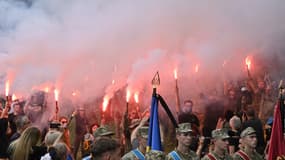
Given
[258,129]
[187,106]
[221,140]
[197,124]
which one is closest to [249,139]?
[221,140]

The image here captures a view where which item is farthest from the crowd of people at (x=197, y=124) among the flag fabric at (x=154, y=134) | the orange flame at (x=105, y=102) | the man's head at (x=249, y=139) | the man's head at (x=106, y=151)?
the man's head at (x=106, y=151)

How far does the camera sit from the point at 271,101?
24.3ft

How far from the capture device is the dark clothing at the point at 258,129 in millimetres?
6445

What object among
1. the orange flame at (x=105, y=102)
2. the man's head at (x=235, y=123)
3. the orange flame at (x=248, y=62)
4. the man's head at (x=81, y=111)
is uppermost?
the orange flame at (x=248, y=62)

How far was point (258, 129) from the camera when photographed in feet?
21.8

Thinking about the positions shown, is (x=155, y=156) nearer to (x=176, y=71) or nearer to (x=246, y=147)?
(x=246, y=147)

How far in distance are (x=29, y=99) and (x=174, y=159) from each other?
5.57 m

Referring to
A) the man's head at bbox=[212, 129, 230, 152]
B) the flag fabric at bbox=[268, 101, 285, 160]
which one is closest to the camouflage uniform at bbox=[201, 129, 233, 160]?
the man's head at bbox=[212, 129, 230, 152]

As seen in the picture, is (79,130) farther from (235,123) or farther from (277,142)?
(277,142)

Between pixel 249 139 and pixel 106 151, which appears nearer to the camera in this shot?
pixel 106 151

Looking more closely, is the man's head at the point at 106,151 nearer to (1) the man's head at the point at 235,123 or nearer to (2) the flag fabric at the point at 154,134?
(2) the flag fabric at the point at 154,134

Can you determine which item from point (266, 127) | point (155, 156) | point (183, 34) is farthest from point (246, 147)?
point (183, 34)

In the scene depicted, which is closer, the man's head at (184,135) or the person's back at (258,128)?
the man's head at (184,135)

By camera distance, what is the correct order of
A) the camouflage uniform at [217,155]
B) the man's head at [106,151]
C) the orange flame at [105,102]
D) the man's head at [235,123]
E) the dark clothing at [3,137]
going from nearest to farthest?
1. the man's head at [106,151]
2. the camouflage uniform at [217,155]
3. the man's head at [235,123]
4. the dark clothing at [3,137]
5. the orange flame at [105,102]
